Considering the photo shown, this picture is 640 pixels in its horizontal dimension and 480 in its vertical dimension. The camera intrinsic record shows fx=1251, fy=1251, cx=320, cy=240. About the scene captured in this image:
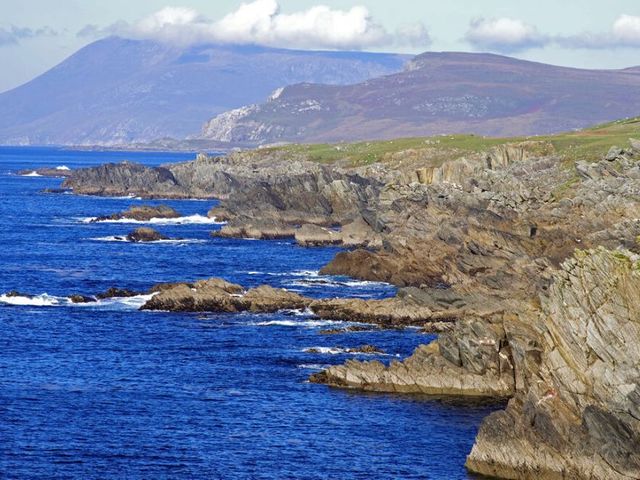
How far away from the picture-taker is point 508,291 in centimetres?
10344

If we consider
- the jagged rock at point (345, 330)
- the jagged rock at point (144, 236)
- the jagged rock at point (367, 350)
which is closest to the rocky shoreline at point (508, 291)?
the jagged rock at point (345, 330)

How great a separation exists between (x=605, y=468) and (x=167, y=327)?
49.3 m

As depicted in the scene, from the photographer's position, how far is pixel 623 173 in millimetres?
139125

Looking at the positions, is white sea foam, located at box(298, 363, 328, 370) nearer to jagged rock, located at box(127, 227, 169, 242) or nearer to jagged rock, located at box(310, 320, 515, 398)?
jagged rock, located at box(310, 320, 515, 398)

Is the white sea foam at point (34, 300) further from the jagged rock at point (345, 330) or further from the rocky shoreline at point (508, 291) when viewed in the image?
the jagged rock at point (345, 330)

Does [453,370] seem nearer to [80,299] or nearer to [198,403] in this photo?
[198,403]

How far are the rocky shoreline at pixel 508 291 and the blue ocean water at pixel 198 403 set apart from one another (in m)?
3.12

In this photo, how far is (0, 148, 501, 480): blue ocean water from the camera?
203 feet

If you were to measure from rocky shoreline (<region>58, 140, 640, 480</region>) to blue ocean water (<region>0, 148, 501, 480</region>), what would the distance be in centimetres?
312

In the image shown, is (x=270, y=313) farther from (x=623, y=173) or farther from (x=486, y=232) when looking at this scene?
(x=623, y=173)

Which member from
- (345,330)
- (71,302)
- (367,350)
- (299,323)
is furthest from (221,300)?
(367,350)

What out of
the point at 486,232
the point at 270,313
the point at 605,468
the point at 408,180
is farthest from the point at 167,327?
the point at 408,180

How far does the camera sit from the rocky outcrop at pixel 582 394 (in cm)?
5566

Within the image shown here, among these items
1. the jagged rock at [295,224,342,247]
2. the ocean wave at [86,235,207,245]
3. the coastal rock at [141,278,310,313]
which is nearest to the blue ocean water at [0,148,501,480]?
the coastal rock at [141,278,310,313]
